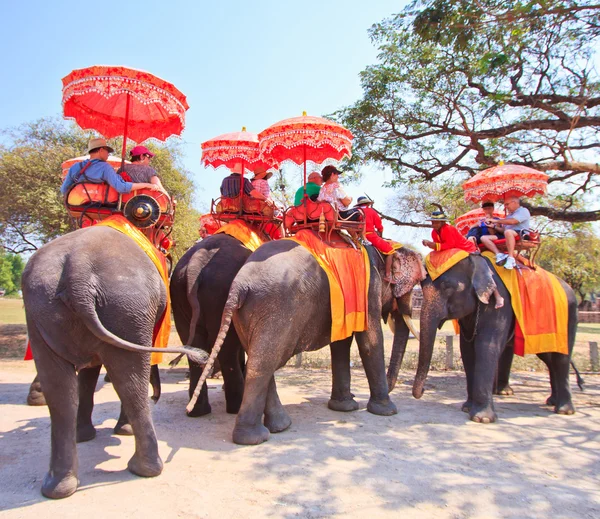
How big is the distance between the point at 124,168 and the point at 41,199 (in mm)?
9810

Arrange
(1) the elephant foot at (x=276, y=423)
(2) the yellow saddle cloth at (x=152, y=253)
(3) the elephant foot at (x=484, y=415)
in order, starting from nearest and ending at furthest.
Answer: (2) the yellow saddle cloth at (x=152, y=253) → (1) the elephant foot at (x=276, y=423) → (3) the elephant foot at (x=484, y=415)

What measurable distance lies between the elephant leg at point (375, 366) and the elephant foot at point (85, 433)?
10.2 ft

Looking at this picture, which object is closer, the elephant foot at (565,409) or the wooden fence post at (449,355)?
the elephant foot at (565,409)

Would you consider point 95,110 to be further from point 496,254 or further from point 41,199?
point 41,199

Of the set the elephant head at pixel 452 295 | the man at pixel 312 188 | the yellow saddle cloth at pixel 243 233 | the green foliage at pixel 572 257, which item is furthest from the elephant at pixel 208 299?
the green foliage at pixel 572 257

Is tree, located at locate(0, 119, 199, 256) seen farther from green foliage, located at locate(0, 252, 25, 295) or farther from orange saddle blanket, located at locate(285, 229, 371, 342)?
green foliage, located at locate(0, 252, 25, 295)

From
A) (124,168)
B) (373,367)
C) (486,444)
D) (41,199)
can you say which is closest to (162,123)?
(124,168)

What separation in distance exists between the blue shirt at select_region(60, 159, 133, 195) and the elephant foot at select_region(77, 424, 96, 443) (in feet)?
7.49

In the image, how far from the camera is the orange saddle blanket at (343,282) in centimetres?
550

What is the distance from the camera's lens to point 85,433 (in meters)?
Answer: 4.73

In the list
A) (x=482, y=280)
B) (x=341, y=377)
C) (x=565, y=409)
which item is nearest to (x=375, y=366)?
(x=341, y=377)

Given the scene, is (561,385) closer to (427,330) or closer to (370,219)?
(427,330)

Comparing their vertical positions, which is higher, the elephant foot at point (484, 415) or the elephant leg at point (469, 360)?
the elephant leg at point (469, 360)

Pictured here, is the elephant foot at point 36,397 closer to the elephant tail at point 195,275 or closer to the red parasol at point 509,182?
the elephant tail at point 195,275
